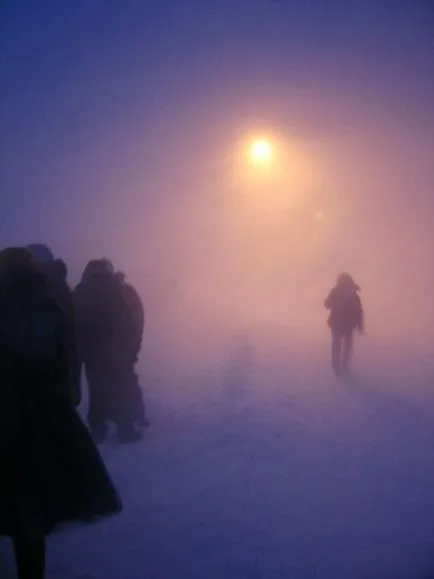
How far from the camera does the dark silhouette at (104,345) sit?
229 inches

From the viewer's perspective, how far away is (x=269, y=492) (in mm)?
4926

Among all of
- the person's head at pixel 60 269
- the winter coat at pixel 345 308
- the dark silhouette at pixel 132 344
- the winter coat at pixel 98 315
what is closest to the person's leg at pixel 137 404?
the dark silhouette at pixel 132 344

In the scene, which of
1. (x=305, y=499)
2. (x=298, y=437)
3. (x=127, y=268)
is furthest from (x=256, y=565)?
(x=127, y=268)

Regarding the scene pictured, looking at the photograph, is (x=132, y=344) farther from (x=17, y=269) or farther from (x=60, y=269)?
(x=17, y=269)

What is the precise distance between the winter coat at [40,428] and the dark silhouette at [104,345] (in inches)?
107

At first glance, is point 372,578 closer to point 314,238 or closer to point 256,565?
point 256,565

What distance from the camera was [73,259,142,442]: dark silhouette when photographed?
5.82 meters

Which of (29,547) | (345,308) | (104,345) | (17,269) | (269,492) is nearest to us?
(29,547)

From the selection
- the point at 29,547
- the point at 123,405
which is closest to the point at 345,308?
the point at 123,405

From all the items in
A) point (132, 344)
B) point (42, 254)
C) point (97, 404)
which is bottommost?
point (97, 404)

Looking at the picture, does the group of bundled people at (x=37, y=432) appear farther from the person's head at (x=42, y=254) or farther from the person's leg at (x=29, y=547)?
the person's head at (x=42, y=254)

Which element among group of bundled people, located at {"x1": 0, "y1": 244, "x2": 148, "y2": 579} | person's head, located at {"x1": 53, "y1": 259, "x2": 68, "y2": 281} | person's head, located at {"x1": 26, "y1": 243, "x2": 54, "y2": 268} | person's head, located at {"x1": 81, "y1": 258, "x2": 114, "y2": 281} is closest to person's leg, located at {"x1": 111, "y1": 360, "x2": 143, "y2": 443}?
person's head, located at {"x1": 81, "y1": 258, "x2": 114, "y2": 281}

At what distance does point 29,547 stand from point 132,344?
3628 mm

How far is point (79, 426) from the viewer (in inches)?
119
